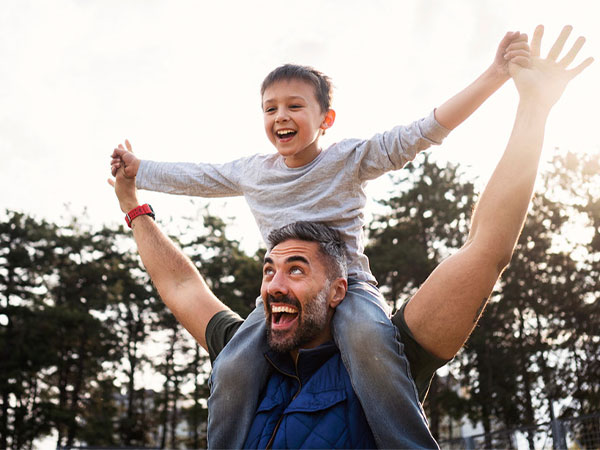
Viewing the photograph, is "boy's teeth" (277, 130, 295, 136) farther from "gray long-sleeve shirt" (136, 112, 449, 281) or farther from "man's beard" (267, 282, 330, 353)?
"man's beard" (267, 282, 330, 353)

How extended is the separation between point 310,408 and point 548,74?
1682 mm

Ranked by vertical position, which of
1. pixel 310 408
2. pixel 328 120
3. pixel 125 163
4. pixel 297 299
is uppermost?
pixel 328 120

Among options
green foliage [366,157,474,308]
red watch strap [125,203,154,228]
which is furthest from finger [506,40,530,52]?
green foliage [366,157,474,308]

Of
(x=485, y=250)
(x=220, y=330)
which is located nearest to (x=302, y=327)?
(x=220, y=330)

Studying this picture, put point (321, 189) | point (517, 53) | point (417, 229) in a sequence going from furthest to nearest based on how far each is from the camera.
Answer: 1. point (417, 229)
2. point (321, 189)
3. point (517, 53)

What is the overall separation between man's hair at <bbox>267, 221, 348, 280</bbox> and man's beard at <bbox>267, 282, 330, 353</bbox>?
0.18 m

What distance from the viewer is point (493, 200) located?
2.18 metres

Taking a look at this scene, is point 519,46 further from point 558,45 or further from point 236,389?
point 236,389

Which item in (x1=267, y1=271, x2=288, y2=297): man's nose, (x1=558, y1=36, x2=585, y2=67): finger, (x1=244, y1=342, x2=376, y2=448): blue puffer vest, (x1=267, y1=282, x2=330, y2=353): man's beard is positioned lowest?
(x1=244, y1=342, x2=376, y2=448): blue puffer vest

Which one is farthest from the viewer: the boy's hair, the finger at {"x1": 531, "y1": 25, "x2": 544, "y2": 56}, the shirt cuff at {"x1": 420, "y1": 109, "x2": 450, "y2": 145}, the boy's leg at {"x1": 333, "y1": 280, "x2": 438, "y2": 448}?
the boy's hair

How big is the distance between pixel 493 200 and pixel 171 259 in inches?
66.4

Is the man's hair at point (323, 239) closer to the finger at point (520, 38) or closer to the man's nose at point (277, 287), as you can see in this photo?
the man's nose at point (277, 287)

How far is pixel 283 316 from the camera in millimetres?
2445

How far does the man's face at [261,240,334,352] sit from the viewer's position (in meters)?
2.41
